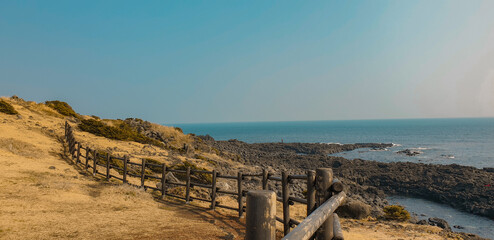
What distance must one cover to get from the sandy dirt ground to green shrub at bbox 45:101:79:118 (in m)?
16.7

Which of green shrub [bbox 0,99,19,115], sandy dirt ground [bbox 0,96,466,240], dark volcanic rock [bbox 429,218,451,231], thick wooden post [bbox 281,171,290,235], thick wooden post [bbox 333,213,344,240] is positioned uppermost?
green shrub [bbox 0,99,19,115]

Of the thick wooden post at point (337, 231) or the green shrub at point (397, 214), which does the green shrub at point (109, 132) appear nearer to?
the green shrub at point (397, 214)

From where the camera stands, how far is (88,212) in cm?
952

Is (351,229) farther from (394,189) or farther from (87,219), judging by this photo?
Answer: (394,189)

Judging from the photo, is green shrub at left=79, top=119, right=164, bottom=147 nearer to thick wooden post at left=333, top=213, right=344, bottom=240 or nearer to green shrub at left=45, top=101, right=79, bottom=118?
green shrub at left=45, top=101, right=79, bottom=118

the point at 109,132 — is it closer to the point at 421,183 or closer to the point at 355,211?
the point at 355,211

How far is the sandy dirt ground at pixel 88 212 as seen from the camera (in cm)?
789

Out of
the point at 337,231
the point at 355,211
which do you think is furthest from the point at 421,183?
the point at 337,231

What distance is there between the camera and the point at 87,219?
8789 millimetres

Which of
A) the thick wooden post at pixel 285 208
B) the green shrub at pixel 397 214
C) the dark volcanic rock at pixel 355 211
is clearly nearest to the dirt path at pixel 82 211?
the thick wooden post at pixel 285 208

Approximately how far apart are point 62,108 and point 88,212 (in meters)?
32.6

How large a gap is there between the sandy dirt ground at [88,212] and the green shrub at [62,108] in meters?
16.7

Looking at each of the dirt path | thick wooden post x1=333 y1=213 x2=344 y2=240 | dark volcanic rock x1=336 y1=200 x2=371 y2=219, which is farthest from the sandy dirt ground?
thick wooden post x1=333 y1=213 x2=344 y2=240

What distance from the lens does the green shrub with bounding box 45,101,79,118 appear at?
3469cm
